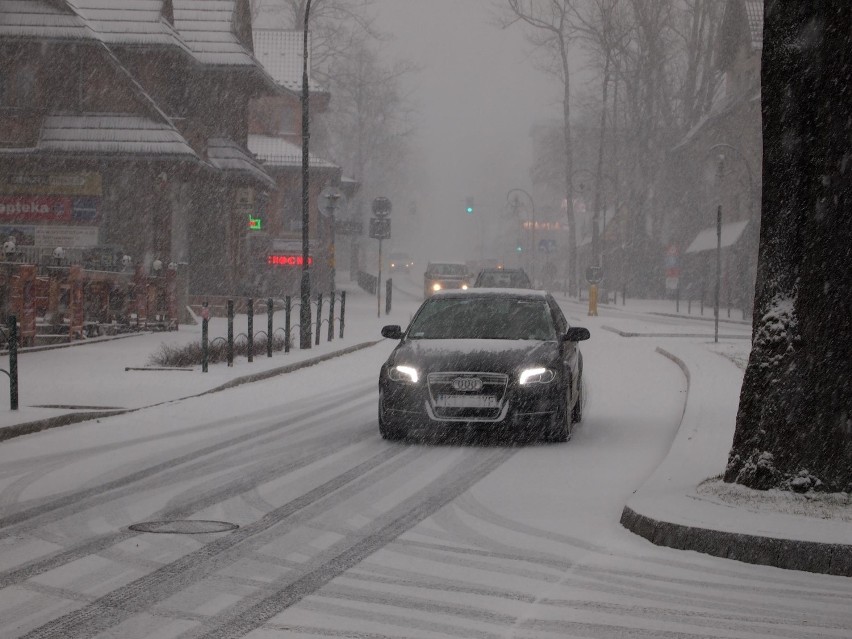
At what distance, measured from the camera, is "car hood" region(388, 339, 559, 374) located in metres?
12.2

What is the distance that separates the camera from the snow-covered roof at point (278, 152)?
182 feet

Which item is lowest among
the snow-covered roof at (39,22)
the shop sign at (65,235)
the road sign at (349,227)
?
the shop sign at (65,235)

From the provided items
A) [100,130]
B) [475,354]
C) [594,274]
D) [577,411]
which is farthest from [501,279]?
[475,354]

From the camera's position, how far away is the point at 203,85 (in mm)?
40625

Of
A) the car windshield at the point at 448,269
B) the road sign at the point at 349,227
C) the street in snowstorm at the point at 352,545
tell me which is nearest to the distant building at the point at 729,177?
the car windshield at the point at 448,269

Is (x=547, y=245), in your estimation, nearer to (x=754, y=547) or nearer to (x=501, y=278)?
(x=501, y=278)

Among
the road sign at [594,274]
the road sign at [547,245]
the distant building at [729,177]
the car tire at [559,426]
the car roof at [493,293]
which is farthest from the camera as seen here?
the road sign at [547,245]

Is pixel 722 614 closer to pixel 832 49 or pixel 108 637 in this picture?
pixel 108 637

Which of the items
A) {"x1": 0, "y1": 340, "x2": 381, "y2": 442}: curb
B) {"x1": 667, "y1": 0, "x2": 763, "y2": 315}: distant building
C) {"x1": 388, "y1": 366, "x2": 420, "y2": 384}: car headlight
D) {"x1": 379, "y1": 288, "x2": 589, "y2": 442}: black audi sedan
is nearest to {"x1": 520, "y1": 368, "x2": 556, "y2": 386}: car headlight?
{"x1": 379, "y1": 288, "x2": 589, "y2": 442}: black audi sedan

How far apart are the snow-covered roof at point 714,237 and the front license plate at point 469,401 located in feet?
144

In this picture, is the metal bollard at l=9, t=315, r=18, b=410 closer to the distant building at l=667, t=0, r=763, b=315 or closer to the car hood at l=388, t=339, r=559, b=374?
the car hood at l=388, t=339, r=559, b=374

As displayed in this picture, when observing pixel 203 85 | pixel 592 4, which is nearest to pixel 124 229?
pixel 203 85

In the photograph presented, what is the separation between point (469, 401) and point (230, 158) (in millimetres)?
28831

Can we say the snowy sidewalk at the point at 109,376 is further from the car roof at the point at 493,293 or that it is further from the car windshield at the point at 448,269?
the car windshield at the point at 448,269
